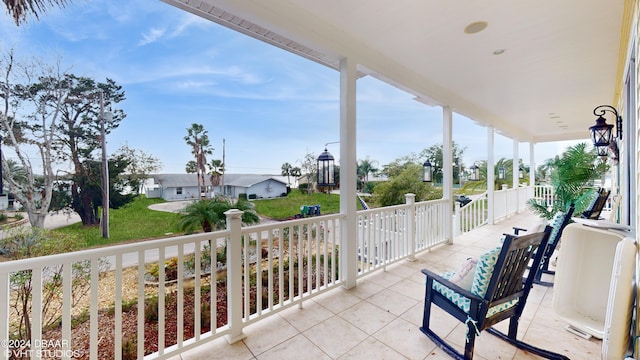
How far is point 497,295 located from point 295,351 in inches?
57.4

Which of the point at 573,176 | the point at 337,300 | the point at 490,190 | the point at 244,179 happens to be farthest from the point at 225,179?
the point at 490,190

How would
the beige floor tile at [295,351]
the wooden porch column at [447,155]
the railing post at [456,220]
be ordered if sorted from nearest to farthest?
1. the beige floor tile at [295,351]
2. the wooden porch column at [447,155]
3. the railing post at [456,220]

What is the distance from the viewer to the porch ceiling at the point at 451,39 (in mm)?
2219

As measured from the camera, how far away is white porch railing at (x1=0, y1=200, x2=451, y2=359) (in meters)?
1.46

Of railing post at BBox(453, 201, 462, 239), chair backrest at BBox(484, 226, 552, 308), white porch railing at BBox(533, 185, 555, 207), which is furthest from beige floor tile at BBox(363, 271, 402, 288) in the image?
white porch railing at BBox(533, 185, 555, 207)

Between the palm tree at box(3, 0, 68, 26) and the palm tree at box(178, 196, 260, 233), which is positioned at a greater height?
the palm tree at box(3, 0, 68, 26)

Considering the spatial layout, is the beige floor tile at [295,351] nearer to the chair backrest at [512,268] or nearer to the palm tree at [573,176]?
the chair backrest at [512,268]

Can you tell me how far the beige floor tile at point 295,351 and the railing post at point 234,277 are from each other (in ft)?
1.05

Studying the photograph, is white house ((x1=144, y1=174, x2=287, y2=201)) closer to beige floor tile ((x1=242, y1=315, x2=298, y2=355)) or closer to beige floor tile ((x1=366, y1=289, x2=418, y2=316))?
beige floor tile ((x1=242, y1=315, x2=298, y2=355))

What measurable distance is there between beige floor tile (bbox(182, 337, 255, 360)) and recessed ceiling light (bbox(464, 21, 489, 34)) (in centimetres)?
352

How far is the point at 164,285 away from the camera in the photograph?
1.73 meters

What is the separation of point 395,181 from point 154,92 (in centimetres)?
672

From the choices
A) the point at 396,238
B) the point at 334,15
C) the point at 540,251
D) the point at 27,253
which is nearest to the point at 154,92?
the point at 27,253

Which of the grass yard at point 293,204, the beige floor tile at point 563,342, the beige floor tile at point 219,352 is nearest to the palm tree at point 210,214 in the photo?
the grass yard at point 293,204
